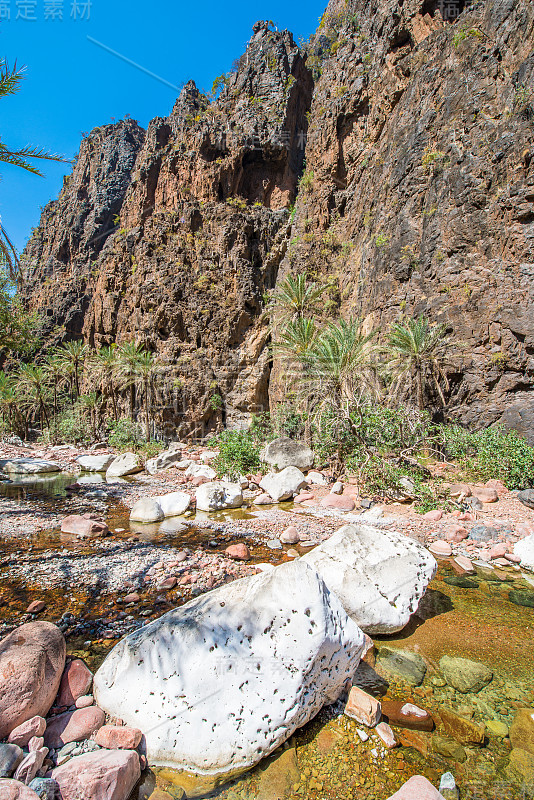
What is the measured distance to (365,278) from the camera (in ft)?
68.8

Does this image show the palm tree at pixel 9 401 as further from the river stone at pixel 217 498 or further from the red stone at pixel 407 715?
the red stone at pixel 407 715

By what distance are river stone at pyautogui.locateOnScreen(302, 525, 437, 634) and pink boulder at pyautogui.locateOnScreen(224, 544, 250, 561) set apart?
1911mm

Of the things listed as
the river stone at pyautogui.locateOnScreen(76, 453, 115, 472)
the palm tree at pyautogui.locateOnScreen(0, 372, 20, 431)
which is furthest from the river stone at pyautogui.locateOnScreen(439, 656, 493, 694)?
the palm tree at pyautogui.locateOnScreen(0, 372, 20, 431)

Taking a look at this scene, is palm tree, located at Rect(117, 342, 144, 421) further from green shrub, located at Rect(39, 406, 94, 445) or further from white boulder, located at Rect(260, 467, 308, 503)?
white boulder, located at Rect(260, 467, 308, 503)

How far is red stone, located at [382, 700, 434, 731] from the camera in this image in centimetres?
299

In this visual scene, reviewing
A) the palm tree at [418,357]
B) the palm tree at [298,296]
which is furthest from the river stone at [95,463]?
the palm tree at [418,357]

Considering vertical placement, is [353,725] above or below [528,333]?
below

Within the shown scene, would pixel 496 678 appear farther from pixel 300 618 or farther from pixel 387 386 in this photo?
pixel 387 386

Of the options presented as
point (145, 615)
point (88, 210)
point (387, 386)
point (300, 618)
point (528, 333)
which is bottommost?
point (145, 615)

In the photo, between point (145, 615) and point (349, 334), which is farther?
point (349, 334)

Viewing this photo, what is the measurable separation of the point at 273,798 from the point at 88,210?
184 feet

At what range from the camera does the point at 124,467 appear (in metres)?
16.1

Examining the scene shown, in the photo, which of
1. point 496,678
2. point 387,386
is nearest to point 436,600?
point 496,678

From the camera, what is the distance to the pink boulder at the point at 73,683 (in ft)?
9.98
